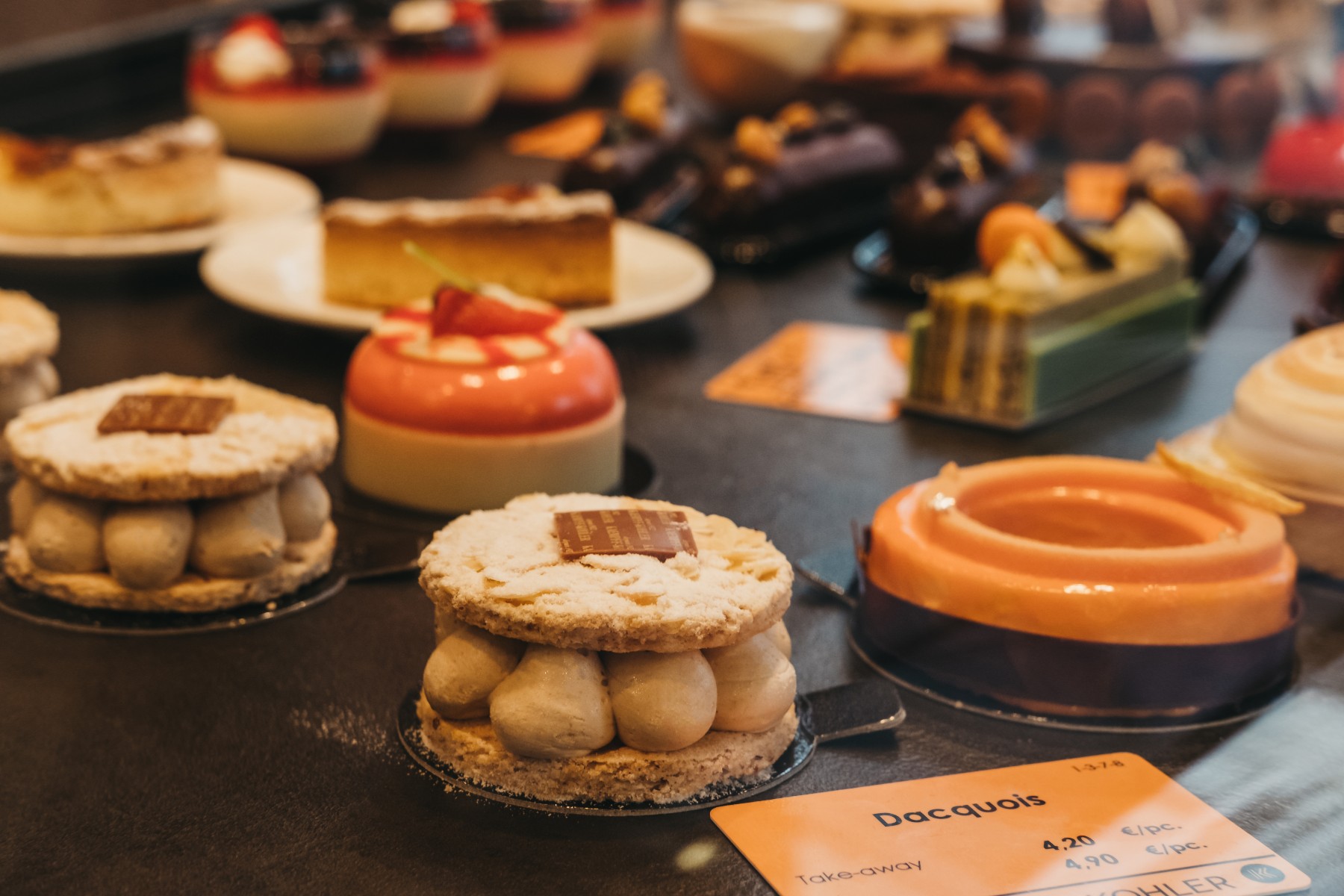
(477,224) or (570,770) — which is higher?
(477,224)

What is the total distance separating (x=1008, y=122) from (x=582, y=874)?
2.78 meters

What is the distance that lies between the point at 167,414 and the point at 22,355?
356 mm

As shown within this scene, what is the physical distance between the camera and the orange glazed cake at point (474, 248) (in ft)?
8.43

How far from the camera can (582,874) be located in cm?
129

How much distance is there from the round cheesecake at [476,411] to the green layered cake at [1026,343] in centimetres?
62

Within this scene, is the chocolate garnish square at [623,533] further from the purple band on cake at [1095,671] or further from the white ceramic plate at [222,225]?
the white ceramic plate at [222,225]

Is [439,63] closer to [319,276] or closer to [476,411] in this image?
[319,276]

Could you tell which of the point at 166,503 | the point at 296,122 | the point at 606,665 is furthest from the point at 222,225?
the point at 606,665

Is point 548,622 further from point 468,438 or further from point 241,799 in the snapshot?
point 468,438

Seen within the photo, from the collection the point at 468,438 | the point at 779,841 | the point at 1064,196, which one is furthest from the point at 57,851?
the point at 1064,196

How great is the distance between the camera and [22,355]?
2.01 m

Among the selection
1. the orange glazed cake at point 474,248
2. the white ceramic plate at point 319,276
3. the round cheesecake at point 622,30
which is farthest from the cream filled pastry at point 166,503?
the round cheesecake at point 622,30

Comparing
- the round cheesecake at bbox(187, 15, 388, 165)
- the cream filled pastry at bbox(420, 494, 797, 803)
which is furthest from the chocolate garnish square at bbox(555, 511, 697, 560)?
the round cheesecake at bbox(187, 15, 388, 165)

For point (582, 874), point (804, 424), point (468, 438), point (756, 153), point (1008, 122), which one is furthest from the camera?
point (1008, 122)
